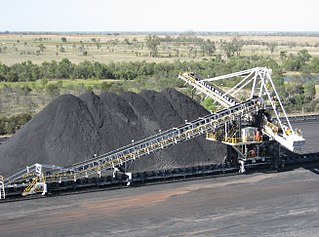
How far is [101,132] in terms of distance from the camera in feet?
111

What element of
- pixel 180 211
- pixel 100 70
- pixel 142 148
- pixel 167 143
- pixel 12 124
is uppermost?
pixel 100 70

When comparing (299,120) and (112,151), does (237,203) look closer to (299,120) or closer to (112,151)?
(112,151)

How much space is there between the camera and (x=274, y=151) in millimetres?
34719

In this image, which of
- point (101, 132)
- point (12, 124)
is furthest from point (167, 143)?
point (12, 124)

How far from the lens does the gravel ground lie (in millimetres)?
23672

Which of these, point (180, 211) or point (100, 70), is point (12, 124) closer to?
point (180, 211)

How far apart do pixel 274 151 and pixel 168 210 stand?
11.5 m

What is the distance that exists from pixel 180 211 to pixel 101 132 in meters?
9.91

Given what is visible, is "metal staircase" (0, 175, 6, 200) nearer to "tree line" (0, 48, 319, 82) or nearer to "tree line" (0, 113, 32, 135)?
"tree line" (0, 113, 32, 135)

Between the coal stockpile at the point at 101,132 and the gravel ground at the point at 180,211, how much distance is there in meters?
3.29

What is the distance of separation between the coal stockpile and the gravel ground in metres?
3.29

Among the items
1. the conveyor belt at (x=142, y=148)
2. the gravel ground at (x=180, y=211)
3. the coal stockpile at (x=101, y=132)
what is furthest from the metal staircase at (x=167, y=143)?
the coal stockpile at (x=101, y=132)

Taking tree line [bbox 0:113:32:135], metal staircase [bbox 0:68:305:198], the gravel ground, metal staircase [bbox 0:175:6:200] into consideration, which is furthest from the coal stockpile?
tree line [bbox 0:113:32:135]

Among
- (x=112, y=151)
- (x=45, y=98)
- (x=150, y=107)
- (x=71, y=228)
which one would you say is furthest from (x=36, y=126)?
(x=45, y=98)
